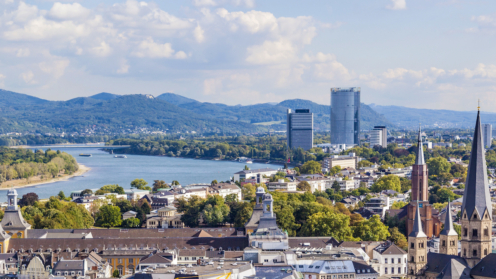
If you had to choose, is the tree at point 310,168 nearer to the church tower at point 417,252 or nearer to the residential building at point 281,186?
the residential building at point 281,186

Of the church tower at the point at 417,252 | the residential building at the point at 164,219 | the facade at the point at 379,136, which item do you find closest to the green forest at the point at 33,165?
the residential building at the point at 164,219

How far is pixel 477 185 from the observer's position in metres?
26.7

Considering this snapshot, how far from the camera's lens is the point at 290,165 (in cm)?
12106

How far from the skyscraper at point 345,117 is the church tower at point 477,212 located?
155 metres

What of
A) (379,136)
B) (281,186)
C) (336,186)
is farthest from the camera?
(379,136)

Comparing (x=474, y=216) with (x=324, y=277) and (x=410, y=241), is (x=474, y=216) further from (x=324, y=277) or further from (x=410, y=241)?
(x=324, y=277)

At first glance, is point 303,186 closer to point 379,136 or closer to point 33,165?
point 33,165

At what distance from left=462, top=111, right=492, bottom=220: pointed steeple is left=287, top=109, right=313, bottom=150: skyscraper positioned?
4901 inches

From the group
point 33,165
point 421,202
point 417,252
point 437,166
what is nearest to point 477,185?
point 417,252

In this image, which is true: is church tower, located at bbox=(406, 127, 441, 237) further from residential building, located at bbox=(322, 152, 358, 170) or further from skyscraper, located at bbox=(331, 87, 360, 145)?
skyscraper, located at bbox=(331, 87, 360, 145)

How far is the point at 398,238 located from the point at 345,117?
14538 cm

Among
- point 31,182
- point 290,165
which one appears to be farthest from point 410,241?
point 290,165

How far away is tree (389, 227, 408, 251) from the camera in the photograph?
130 feet

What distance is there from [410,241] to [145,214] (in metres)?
28.1
